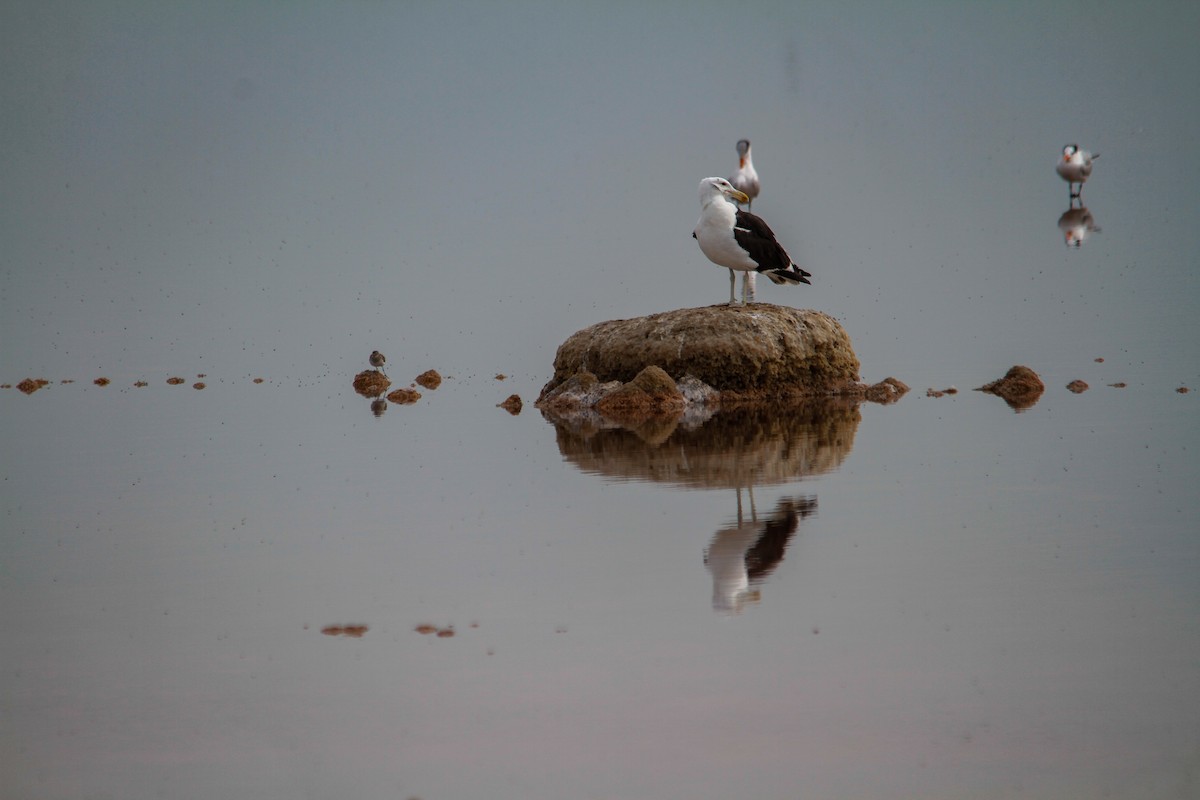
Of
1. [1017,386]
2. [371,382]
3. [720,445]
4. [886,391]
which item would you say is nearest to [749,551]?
[720,445]

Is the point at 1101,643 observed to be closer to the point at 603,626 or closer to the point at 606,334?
the point at 603,626

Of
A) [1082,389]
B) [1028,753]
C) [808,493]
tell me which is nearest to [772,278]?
[1082,389]

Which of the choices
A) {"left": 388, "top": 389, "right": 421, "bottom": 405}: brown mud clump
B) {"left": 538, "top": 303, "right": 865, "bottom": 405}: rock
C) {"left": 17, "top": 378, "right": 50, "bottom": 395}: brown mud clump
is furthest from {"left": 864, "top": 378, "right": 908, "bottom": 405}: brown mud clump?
{"left": 17, "top": 378, "right": 50, "bottom": 395}: brown mud clump

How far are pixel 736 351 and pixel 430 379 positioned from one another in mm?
8216

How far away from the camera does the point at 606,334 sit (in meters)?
20.1

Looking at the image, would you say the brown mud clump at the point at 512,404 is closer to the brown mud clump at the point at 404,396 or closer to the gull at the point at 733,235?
the brown mud clump at the point at 404,396

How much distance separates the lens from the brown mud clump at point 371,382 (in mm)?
24250

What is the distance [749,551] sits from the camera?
8.28m

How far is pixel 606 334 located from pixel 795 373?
2.74 meters

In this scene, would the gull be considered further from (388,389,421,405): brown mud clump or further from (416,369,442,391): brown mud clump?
(416,369,442,391): brown mud clump

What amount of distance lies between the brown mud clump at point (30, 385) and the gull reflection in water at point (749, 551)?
20.0 m

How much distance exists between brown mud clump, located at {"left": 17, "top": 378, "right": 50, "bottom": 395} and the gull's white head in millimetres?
14143

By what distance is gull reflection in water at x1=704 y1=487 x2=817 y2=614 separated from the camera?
23.8ft

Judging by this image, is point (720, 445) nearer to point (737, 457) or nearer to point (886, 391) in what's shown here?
point (737, 457)
